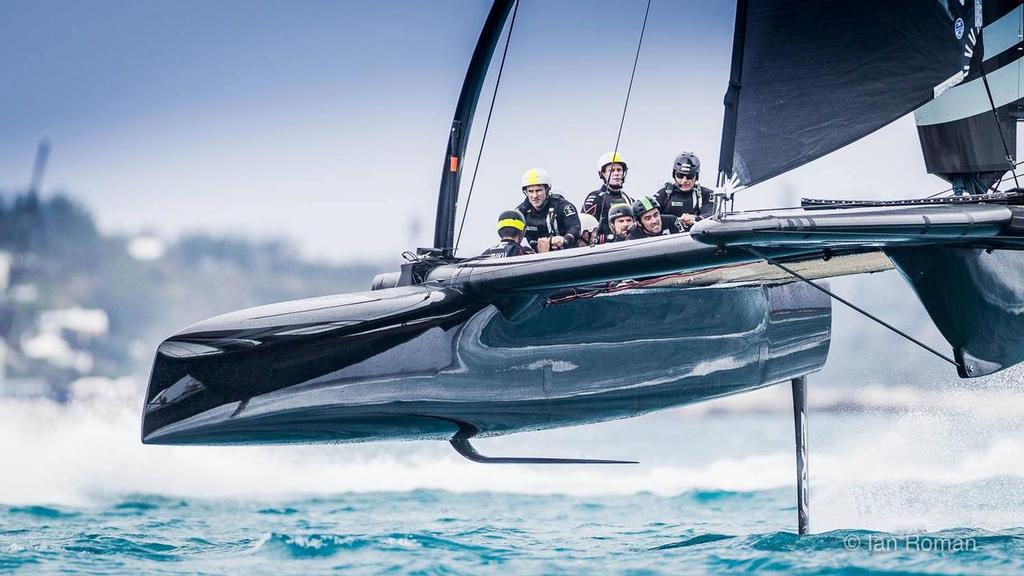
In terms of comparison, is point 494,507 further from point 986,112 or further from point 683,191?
point 986,112

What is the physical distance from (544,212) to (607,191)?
0.44 metres

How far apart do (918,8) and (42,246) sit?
18.8 meters

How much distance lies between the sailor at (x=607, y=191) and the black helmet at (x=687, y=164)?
26 centimetres

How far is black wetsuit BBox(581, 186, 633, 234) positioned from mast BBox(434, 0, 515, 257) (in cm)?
95

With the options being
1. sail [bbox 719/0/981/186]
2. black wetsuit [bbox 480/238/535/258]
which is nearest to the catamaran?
sail [bbox 719/0/981/186]

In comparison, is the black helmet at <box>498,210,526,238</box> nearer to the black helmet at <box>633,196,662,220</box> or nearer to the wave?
the black helmet at <box>633,196,662,220</box>

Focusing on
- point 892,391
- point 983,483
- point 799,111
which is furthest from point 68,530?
point 892,391

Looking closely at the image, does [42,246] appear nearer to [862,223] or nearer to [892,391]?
[892,391]

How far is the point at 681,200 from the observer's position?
22.1 ft

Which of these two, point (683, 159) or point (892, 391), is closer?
point (683, 159)

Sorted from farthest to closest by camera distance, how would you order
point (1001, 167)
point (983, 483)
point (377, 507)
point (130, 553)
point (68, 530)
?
1. point (377, 507)
2. point (983, 483)
3. point (68, 530)
4. point (1001, 167)
5. point (130, 553)

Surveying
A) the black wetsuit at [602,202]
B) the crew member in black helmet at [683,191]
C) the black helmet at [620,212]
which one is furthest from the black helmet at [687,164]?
the black helmet at [620,212]

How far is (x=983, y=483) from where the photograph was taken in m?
8.20

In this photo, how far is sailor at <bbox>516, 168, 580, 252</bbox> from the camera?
650cm
